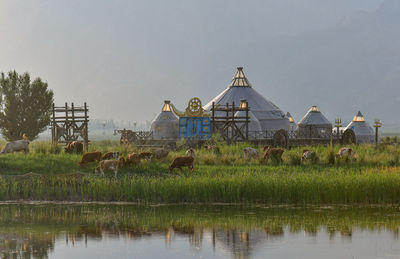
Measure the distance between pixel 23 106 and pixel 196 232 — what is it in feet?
111

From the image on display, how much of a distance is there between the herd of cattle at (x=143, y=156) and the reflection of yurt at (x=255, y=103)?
22387mm

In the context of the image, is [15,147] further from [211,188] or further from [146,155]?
[211,188]

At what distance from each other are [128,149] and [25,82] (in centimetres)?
1962

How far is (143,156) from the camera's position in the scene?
24.8 metres

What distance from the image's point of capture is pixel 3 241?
13383mm

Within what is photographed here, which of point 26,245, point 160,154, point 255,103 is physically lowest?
point 26,245

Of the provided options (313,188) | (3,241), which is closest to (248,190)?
(313,188)

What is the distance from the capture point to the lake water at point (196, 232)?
494 inches

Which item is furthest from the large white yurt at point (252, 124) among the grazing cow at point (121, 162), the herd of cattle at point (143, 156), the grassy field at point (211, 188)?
the grassy field at point (211, 188)

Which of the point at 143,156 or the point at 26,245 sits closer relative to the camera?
the point at 26,245

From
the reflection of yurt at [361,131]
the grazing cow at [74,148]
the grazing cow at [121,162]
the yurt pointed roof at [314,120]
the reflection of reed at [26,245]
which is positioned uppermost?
the yurt pointed roof at [314,120]

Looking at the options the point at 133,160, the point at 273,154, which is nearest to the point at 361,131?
the point at 273,154

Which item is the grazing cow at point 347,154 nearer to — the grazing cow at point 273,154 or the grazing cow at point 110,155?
the grazing cow at point 273,154

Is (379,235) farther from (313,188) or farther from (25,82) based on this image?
(25,82)
